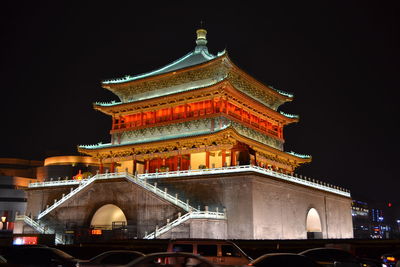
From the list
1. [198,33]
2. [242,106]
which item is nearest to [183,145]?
[242,106]

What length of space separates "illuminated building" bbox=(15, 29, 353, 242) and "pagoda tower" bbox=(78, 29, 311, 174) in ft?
0.32

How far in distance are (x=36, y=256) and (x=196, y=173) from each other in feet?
58.8

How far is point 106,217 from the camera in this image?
3234cm

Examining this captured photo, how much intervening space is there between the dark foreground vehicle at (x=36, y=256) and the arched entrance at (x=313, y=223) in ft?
82.9

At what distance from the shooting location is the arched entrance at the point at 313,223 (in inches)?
1328

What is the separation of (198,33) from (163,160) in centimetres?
1640

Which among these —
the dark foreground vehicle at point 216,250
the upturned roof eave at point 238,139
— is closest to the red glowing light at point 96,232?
the upturned roof eave at point 238,139

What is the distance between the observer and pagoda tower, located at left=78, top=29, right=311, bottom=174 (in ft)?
113

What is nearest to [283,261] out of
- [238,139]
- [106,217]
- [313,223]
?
[238,139]

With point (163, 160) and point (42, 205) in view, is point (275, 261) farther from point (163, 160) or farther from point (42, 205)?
point (42, 205)

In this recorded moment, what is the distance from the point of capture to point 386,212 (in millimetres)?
98500

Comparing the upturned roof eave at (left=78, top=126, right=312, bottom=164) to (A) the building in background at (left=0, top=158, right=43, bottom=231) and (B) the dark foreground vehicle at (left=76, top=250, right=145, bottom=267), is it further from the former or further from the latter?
(A) the building in background at (left=0, top=158, right=43, bottom=231)

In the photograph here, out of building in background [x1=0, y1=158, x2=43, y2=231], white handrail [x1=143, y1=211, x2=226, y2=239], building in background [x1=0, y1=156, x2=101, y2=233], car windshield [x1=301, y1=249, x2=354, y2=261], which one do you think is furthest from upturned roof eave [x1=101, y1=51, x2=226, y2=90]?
building in background [x1=0, y1=158, x2=43, y2=231]

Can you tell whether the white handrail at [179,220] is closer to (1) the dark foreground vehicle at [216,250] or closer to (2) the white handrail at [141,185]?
(2) the white handrail at [141,185]
